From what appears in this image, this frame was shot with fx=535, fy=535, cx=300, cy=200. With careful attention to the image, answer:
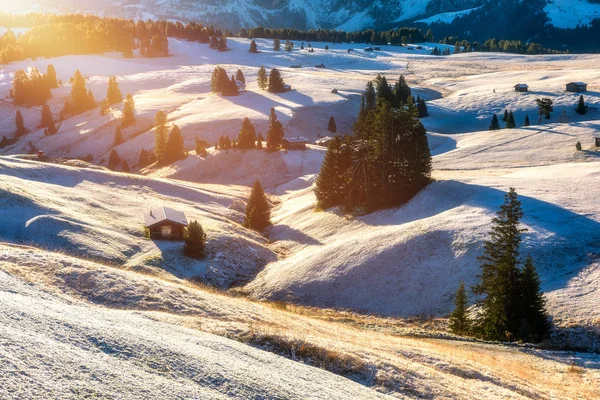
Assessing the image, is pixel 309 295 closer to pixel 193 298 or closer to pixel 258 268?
pixel 258 268

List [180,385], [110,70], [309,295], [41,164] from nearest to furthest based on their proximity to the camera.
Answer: [180,385] < [309,295] < [41,164] < [110,70]

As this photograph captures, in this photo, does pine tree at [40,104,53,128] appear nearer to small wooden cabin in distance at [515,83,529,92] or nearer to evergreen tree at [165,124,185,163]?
evergreen tree at [165,124,185,163]

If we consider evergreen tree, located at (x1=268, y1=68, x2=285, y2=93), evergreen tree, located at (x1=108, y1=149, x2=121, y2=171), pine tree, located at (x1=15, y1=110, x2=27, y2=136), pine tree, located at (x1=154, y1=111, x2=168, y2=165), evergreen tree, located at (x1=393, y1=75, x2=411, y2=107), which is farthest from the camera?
evergreen tree, located at (x1=268, y1=68, x2=285, y2=93)

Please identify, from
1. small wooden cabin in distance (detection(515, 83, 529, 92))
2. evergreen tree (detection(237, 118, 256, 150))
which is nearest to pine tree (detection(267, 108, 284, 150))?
evergreen tree (detection(237, 118, 256, 150))

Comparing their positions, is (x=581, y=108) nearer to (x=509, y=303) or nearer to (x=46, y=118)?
(x=509, y=303)

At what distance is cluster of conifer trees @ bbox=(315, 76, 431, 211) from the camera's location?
63844 mm

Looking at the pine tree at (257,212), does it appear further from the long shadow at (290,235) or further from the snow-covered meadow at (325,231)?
the long shadow at (290,235)

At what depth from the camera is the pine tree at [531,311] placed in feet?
110

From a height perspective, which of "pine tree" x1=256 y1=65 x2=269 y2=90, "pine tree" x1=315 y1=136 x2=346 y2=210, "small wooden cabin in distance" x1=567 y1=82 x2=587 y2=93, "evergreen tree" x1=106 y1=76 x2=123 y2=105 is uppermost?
"small wooden cabin in distance" x1=567 y1=82 x2=587 y2=93

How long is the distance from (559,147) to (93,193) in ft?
221

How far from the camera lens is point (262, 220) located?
6675 cm

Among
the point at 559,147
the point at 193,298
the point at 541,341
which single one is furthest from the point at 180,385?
the point at 559,147

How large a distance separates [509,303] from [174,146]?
79.9m

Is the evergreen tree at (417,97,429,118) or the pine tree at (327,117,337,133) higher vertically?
the evergreen tree at (417,97,429,118)
